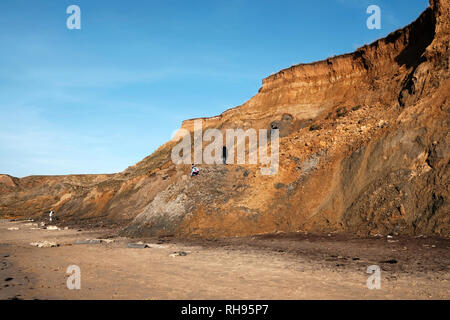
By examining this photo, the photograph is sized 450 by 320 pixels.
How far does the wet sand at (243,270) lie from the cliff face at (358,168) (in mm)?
2382

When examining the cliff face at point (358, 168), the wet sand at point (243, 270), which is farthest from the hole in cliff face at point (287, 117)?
the wet sand at point (243, 270)

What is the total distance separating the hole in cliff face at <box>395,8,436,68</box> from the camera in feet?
77.2

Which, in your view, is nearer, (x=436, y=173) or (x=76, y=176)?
(x=436, y=173)

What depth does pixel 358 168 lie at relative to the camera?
19141 millimetres

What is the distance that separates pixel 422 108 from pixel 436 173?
4.78 m

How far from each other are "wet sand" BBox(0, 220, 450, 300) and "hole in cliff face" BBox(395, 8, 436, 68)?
16.7m

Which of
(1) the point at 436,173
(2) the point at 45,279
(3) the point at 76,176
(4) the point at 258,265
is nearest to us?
(2) the point at 45,279

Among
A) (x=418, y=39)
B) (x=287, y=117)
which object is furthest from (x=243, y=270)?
(x=287, y=117)

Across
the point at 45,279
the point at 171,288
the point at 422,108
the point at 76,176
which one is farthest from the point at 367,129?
the point at 76,176

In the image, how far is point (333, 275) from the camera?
30.5ft

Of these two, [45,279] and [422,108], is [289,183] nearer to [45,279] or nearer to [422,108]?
[422,108]

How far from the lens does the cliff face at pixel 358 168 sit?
16.1 m

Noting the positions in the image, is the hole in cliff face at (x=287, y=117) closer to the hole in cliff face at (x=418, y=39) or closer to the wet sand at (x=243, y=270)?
the hole in cliff face at (x=418, y=39)

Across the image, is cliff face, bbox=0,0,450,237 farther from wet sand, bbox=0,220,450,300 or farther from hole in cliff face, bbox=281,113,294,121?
wet sand, bbox=0,220,450,300
